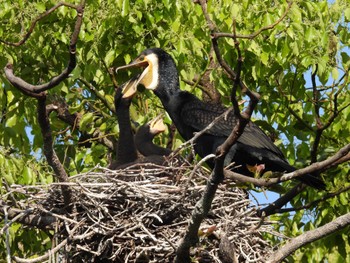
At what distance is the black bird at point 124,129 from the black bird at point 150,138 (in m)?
0.18

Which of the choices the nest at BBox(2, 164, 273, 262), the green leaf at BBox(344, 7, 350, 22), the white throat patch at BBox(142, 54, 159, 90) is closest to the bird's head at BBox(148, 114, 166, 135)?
the white throat patch at BBox(142, 54, 159, 90)

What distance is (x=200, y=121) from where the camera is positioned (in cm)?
898

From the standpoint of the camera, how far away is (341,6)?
10125 millimetres

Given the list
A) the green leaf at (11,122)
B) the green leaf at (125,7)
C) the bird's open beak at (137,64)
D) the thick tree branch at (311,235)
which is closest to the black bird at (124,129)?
the bird's open beak at (137,64)

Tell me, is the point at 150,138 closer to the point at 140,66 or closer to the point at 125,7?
the point at 140,66

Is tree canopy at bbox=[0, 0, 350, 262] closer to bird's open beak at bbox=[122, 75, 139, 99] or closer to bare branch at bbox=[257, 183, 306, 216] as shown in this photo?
bird's open beak at bbox=[122, 75, 139, 99]

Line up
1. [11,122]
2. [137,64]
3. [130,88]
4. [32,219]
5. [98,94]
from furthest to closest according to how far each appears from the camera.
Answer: [11,122] → [98,94] → [137,64] → [130,88] → [32,219]

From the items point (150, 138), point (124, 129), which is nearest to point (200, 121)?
point (150, 138)

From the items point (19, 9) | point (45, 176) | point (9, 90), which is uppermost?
point (19, 9)

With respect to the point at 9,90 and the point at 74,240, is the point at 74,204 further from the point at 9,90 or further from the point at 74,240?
the point at 9,90

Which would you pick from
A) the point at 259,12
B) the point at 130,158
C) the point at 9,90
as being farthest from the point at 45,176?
the point at 259,12

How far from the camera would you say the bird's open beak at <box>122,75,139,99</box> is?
9031 mm

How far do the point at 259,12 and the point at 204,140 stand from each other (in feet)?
3.99

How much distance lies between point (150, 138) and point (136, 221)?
1913 millimetres
